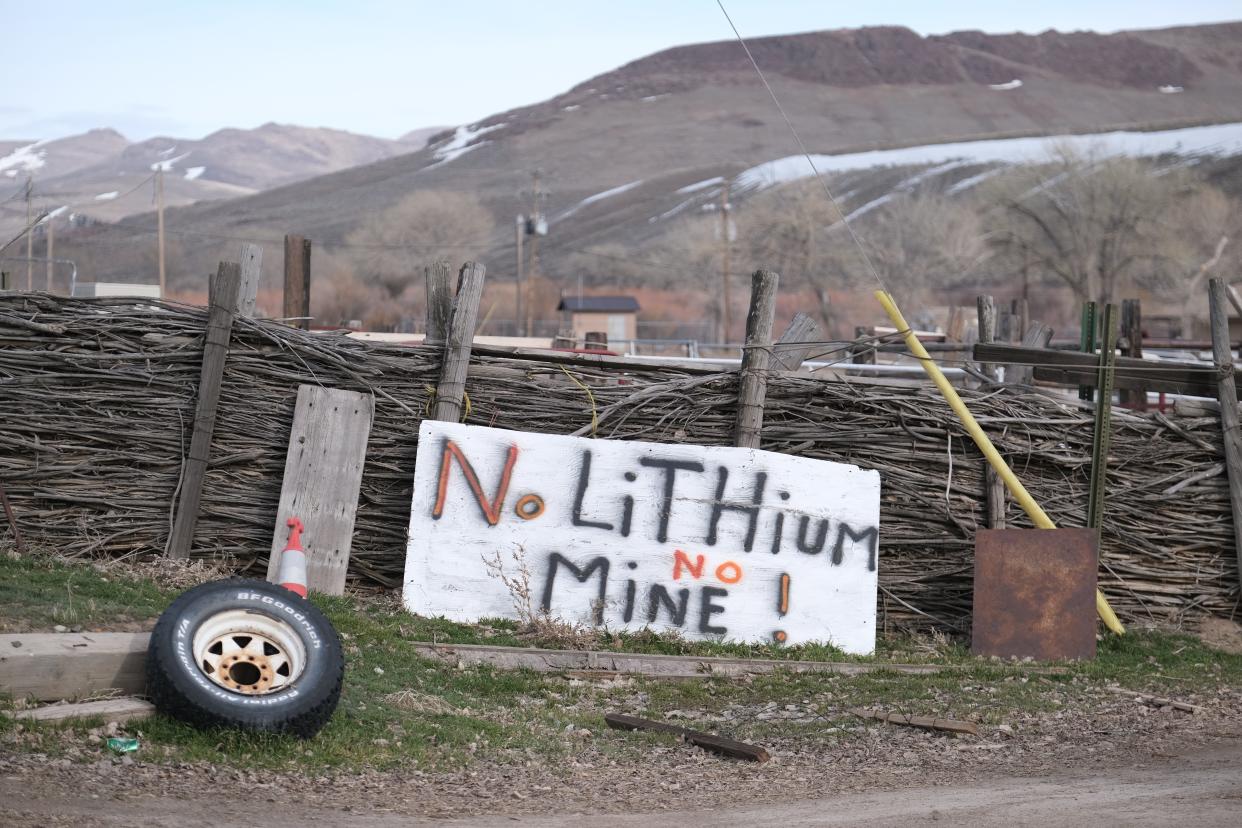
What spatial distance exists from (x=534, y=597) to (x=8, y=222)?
1501 inches

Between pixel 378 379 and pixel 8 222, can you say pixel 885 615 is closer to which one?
pixel 378 379

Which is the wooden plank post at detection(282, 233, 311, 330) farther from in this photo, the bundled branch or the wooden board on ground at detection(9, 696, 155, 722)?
the wooden board on ground at detection(9, 696, 155, 722)

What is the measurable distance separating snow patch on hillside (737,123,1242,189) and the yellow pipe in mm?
102113

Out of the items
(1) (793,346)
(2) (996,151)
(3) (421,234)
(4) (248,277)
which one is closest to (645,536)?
(1) (793,346)

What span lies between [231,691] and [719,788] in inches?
79.8

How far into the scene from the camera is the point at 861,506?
797 centimetres

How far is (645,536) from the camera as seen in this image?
7.83 m

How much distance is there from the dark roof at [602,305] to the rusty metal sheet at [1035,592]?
142ft

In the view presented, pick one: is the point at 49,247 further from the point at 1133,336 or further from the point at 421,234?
the point at 1133,336

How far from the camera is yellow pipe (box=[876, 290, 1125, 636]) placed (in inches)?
318

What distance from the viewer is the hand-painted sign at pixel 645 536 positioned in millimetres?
7754

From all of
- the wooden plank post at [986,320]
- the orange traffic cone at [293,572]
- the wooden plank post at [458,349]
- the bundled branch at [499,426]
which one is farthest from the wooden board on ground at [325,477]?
the wooden plank post at [986,320]

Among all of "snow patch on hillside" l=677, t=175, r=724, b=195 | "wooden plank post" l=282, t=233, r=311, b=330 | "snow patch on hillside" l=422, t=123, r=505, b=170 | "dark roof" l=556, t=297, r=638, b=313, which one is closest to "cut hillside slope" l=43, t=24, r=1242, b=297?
"snow patch on hillside" l=422, t=123, r=505, b=170

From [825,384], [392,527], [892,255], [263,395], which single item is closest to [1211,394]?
[825,384]
